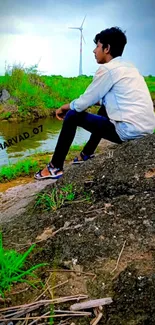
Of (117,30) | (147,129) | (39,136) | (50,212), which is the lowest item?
(39,136)

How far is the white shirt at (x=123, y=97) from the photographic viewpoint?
3.97m

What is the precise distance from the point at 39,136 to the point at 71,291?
694cm

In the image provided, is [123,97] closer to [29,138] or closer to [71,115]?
[71,115]

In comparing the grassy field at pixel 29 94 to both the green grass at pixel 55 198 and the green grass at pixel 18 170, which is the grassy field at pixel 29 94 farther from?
the green grass at pixel 55 198

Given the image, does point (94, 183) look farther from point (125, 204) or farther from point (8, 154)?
point (8, 154)

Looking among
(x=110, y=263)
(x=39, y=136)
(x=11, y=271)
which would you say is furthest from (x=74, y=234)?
(x=39, y=136)

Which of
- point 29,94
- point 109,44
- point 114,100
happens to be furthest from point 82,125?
point 29,94

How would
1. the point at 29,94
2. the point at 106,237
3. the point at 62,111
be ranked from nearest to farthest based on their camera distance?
the point at 106,237 → the point at 62,111 → the point at 29,94

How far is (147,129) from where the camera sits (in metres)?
4.08

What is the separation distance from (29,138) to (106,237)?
6370 mm

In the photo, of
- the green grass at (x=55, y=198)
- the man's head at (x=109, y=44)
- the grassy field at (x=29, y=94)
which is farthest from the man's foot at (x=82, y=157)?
the grassy field at (x=29, y=94)

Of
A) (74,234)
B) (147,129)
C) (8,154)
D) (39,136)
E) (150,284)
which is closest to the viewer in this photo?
(150,284)

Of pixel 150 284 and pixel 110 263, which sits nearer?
pixel 150 284

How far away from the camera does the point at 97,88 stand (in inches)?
157
